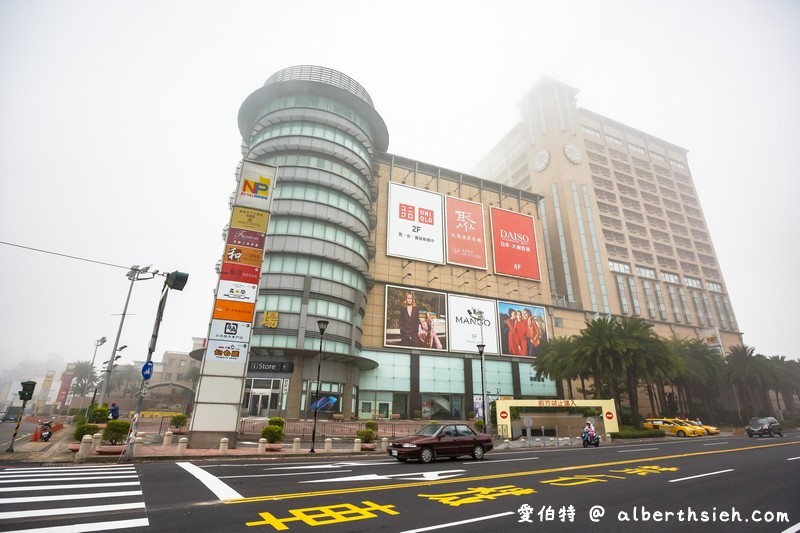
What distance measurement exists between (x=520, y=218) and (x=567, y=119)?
38271 mm

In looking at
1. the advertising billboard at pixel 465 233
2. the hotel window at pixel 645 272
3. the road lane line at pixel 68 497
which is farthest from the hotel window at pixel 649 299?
the road lane line at pixel 68 497

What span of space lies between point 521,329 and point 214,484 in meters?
52.3

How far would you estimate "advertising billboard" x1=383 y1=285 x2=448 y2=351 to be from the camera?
48.8 m

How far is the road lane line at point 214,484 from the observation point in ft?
27.2

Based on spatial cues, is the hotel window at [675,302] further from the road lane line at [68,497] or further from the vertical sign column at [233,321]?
the road lane line at [68,497]

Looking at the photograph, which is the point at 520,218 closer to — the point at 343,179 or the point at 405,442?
the point at 343,179

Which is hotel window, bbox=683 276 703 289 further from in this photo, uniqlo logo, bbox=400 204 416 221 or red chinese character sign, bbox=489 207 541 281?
uniqlo logo, bbox=400 204 416 221

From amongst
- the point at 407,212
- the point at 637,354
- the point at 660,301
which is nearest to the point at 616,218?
the point at 660,301

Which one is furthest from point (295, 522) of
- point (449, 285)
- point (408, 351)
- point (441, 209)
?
point (441, 209)

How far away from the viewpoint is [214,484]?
31.7 ft

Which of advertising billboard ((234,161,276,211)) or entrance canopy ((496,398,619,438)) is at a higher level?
advertising billboard ((234,161,276,211))

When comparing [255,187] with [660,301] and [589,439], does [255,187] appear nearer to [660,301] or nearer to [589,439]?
[589,439]

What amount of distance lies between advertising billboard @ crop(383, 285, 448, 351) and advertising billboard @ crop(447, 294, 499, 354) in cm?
119

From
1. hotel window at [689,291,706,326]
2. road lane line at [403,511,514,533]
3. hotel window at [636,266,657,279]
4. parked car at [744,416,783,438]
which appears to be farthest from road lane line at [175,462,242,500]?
hotel window at [689,291,706,326]
